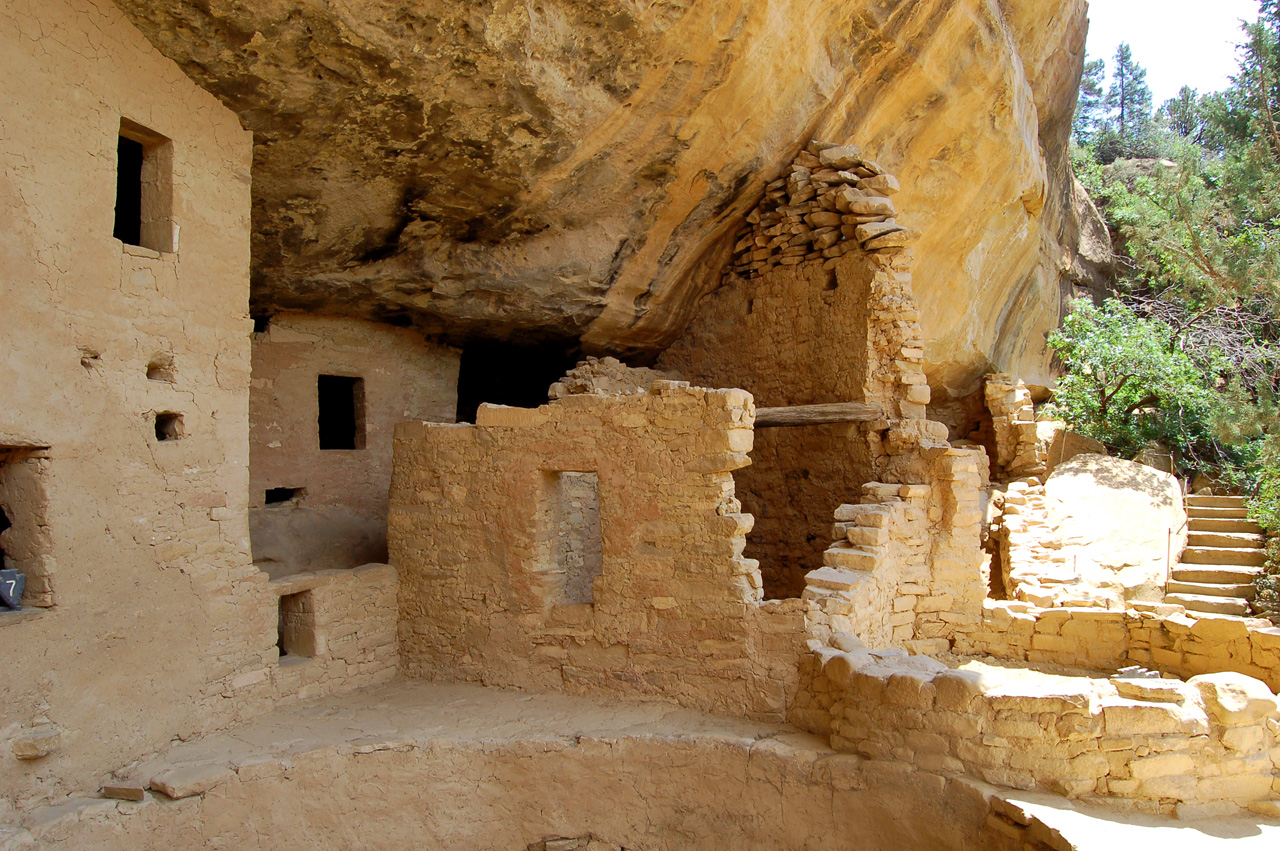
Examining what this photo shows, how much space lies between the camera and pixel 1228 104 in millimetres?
15000

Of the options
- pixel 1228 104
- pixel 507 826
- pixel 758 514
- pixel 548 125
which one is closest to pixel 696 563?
pixel 507 826

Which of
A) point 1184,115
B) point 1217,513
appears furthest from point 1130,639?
point 1184,115

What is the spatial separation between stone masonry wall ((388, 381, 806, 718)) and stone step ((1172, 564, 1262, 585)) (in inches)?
237

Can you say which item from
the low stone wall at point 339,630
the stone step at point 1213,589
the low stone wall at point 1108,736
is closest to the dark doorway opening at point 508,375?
the low stone wall at point 339,630

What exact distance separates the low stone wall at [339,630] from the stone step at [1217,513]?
8981mm

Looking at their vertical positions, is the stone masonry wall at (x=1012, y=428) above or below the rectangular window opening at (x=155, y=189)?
below

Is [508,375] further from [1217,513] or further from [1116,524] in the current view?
[1217,513]

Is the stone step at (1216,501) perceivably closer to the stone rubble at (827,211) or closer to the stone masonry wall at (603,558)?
the stone rubble at (827,211)

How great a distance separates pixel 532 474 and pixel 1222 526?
813cm

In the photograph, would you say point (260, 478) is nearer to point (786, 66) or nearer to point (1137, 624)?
point (786, 66)

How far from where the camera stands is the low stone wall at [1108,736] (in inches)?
153

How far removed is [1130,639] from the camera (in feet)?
19.5

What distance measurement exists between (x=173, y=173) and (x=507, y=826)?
14.2 ft

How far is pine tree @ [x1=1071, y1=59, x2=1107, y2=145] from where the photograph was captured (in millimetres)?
22906
